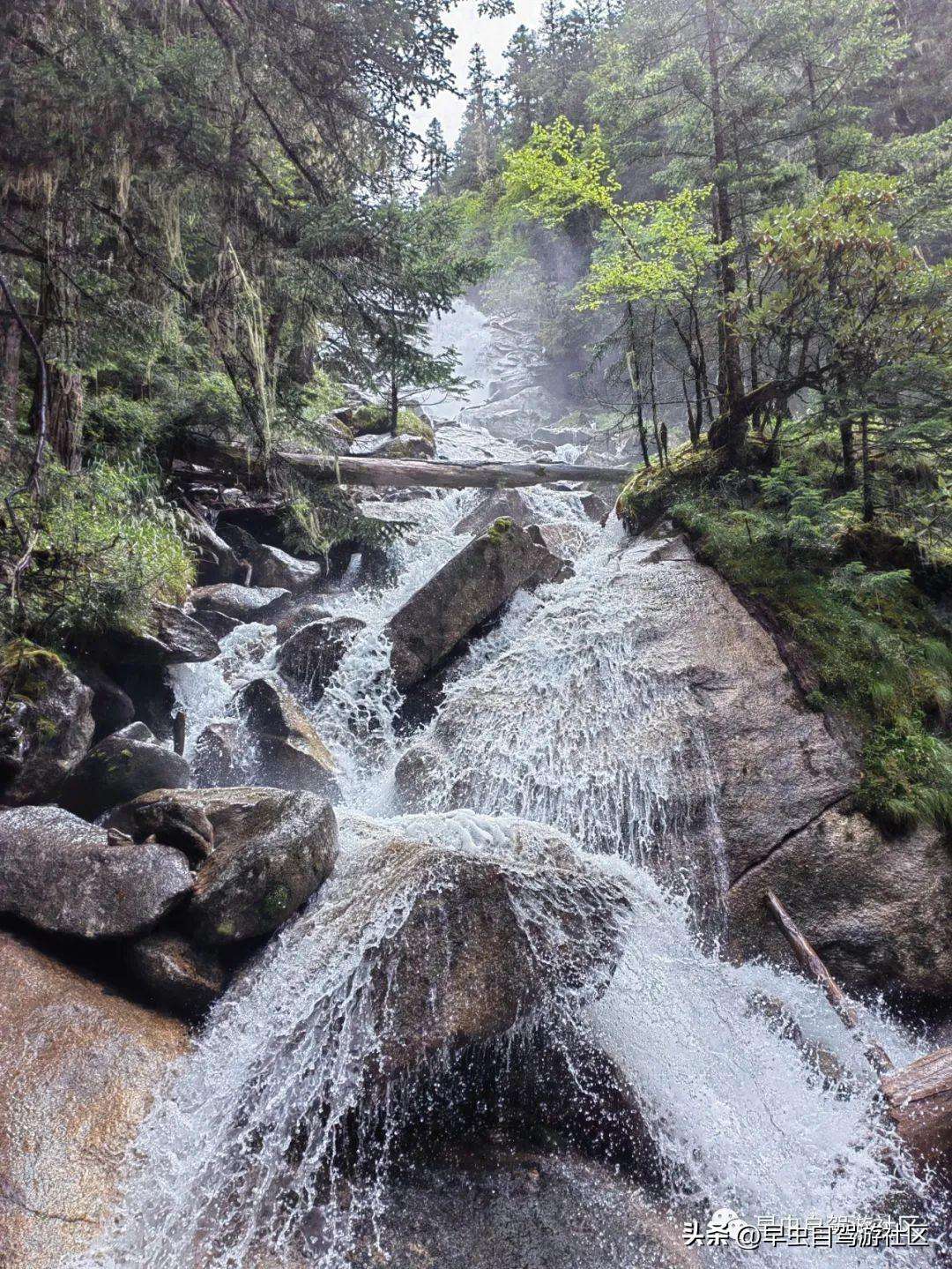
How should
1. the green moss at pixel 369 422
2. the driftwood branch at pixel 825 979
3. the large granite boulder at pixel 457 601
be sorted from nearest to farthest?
the driftwood branch at pixel 825 979 → the large granite boulder at pixel 457 601 → the green moss at pixel 369 422

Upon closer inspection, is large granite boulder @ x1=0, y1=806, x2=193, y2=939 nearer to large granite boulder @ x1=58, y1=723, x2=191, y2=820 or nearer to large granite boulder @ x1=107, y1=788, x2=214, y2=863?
large granite boulder @ x1=107, y1=788, x2=214, y2=863

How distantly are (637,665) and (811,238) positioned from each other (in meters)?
5.04

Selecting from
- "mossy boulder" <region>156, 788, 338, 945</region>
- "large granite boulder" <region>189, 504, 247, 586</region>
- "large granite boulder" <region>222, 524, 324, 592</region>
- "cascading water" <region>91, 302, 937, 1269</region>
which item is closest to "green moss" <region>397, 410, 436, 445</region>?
"large granite boulder" <region>222, 524, 324, 592</region>

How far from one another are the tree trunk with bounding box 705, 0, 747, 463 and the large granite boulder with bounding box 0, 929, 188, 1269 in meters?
9.76

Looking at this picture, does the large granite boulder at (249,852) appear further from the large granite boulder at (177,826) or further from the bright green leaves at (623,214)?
the bright green leaves at (623,214)

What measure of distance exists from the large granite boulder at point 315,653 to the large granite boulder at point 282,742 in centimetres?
81

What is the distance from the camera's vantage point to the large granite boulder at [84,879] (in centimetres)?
400

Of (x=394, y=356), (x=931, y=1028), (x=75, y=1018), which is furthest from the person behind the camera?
(x=394, y=356)

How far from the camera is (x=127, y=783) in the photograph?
5.79 meters

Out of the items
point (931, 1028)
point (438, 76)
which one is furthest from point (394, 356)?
point (931, 1028)

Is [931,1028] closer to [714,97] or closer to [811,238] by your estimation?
[811,238]

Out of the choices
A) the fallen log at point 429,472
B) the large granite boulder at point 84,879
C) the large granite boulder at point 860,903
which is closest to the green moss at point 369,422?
the fallen log at point 429,472

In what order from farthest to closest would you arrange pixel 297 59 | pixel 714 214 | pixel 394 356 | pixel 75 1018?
pixel 714 214 < pixel 394 356 < pixel 297 59 < pixel 75 1018

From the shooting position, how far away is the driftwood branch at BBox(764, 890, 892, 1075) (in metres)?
4.12
